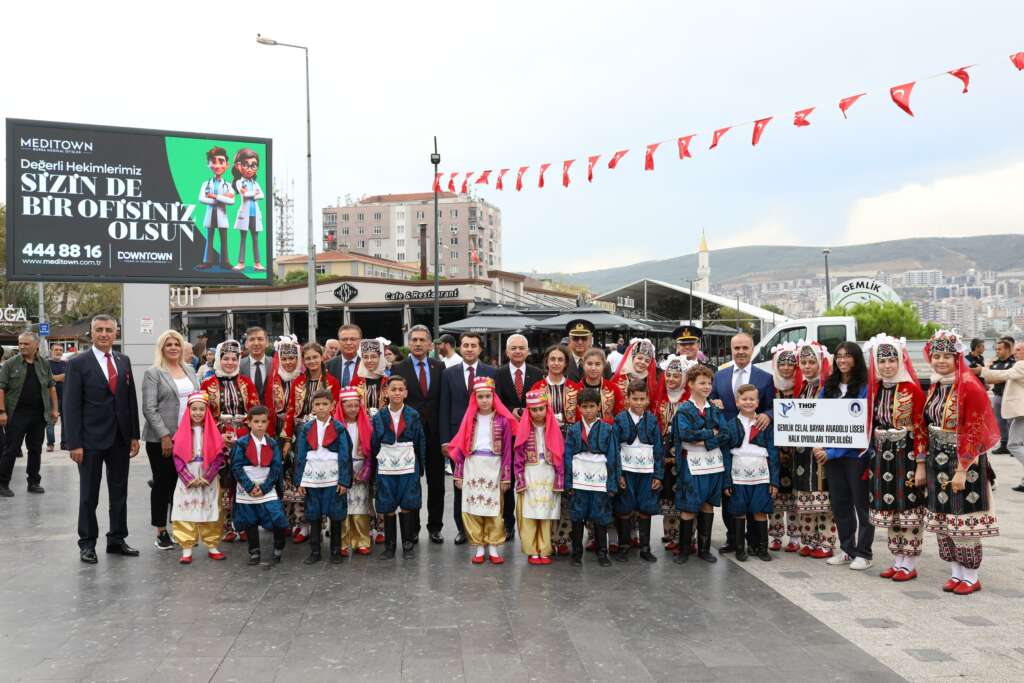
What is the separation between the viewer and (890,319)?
50.2 m

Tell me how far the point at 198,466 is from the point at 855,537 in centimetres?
510

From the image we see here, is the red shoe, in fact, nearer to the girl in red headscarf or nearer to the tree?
the girl in red headscarf

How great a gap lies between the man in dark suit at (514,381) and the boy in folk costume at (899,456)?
2.64 metres

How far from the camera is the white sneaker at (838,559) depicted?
6.06 meters

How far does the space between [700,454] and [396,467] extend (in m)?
2.34

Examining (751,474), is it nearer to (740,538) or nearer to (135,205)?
(740,538)

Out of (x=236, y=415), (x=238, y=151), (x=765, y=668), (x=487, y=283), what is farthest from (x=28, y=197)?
(x=487, y=283)

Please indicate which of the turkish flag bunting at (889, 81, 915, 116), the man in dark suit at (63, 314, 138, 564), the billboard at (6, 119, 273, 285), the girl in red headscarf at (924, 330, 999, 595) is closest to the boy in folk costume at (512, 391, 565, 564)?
the girl in red headscarf at (924, 330, 999, 595)

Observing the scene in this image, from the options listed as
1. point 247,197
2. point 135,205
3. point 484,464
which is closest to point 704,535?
point 484,464

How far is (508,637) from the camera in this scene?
449cm

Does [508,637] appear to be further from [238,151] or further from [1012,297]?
[1012,297]

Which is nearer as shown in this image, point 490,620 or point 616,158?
point 490,620

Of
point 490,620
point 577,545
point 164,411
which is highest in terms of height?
point 164,411

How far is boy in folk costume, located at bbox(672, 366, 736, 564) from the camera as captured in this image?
603 centimetres
